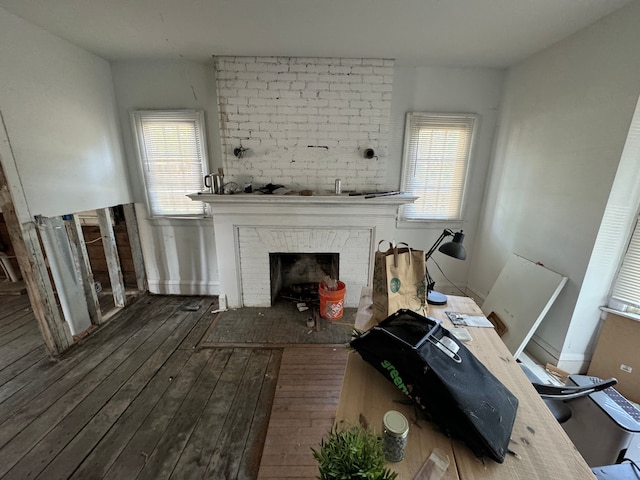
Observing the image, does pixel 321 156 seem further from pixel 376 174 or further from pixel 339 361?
pixel 339 361

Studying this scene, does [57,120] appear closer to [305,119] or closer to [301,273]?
[305,119]

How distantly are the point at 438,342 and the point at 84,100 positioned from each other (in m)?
3.54

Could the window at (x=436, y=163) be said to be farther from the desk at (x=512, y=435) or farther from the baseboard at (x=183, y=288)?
the baseboard at (x=183, y=288)

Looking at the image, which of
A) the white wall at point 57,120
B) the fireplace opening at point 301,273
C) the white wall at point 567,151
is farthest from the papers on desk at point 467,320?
the white wall at point 57,120

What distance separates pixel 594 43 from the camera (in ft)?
6.05

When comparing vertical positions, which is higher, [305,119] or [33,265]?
[305,119]

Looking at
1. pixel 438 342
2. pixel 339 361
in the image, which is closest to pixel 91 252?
pixel 339 361

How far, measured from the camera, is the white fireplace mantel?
2650mm

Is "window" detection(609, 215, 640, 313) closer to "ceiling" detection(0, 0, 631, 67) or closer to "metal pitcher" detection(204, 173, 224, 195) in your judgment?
"ceiling" detection(0, 0, 631, 67)

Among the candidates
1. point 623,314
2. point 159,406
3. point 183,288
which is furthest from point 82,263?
point 623,314

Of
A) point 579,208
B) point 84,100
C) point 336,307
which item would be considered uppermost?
point 84,100

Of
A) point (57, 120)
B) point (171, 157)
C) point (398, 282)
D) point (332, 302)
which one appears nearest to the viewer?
point (398, 282)

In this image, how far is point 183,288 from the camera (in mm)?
3328

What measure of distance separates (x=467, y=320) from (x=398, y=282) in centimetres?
49
